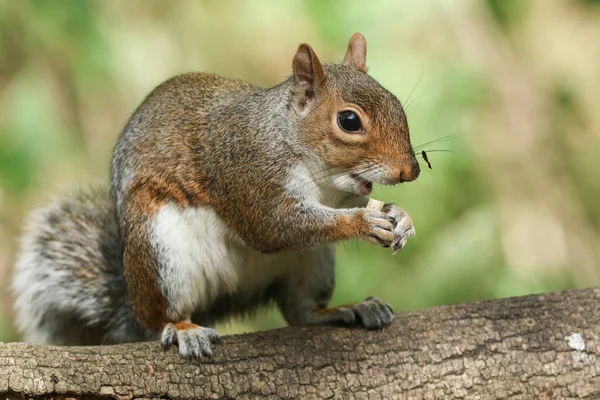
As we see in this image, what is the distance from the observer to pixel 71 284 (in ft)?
8.86

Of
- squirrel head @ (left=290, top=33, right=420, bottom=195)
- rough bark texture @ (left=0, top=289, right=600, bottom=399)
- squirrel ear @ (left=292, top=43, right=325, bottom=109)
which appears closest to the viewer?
rough bark texture @ (left=0, top=289, right=600, bottom=399)

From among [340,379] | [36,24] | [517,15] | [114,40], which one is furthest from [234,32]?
[340,379]

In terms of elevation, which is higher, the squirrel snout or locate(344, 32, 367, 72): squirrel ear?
locate(344, 32, 367, 72): squirrel ear

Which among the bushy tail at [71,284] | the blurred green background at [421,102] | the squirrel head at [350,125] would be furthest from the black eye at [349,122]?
the blurred green background at [421,102]

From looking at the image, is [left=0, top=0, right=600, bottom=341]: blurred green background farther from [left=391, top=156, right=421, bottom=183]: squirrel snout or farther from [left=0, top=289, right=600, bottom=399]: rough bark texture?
[left=391, top=156, right=421, bottom=183]: squirrel snout

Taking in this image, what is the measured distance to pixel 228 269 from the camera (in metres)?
2.49

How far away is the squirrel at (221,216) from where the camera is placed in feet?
7.41

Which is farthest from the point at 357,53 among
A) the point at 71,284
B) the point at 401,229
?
the point at 71,284

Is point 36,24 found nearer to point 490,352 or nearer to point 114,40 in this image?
point 114,40

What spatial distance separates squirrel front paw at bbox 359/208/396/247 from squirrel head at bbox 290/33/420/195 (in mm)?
63

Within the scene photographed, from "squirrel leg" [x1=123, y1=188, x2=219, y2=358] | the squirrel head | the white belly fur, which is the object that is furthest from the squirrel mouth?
"squirrel leg" [x1=123, y1=188, x2=219, y2=358]

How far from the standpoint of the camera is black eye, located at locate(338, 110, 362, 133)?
224 centimetres

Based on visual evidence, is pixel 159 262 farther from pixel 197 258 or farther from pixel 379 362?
pixel 379 362

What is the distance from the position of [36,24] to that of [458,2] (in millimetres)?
1768
